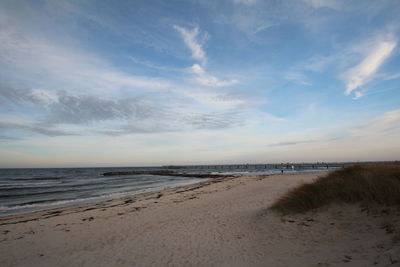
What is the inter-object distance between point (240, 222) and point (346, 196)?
3774 millimetres

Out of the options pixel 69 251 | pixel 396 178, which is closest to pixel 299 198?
pixel 396 178

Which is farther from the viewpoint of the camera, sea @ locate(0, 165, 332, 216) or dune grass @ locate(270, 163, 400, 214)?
sea @ locate(0, 165, 332, 216)

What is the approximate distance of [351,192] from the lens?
744cm

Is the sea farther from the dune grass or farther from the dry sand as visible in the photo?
the dune grass

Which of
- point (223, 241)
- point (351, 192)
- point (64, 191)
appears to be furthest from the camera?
point (64, 191)

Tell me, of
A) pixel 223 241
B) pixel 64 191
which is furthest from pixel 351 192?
pixel 64 191

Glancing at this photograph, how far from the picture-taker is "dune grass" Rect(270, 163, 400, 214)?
6.63 m

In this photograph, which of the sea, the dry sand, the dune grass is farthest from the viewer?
the sea

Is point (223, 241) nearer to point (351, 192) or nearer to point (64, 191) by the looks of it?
point (351, 192)

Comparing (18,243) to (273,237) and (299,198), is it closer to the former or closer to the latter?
(273,237)

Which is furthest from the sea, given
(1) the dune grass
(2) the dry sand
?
(1) the dune grass

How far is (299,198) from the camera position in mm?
8547

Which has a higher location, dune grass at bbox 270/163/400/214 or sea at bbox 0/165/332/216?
dune grass at bbox 270/163/400/214

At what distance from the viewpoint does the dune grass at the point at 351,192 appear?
6633mm
